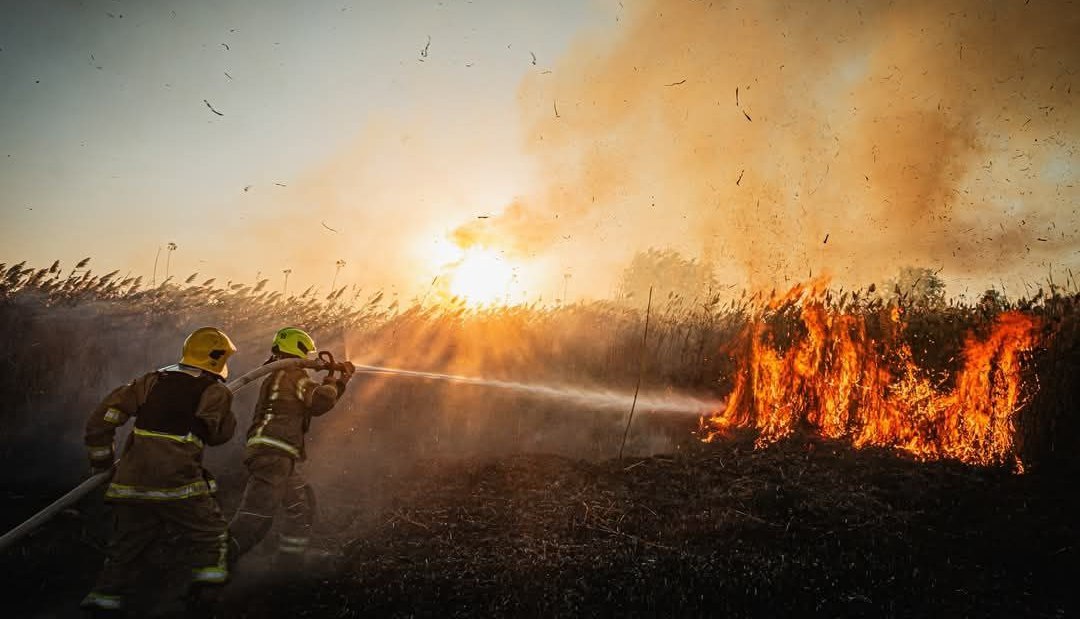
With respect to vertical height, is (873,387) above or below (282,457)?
above

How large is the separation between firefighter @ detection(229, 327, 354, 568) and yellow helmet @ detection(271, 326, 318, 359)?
12 mm

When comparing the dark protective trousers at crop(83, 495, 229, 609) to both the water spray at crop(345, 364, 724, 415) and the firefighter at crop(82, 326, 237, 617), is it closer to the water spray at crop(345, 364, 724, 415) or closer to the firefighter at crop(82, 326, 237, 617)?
the firefighter at crop(82, 326, 237, 617)

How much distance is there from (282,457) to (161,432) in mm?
1692

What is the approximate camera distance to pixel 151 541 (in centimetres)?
486

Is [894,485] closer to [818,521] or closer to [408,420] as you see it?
[818,521]

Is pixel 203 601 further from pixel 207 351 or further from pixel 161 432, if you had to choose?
pixel 207 351

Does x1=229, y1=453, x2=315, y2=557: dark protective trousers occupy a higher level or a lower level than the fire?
lower

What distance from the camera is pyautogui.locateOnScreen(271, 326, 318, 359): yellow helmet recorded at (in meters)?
6.74

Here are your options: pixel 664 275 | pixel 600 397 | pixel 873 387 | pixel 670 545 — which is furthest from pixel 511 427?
pixel 664 275

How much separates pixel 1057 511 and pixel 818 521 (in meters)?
2.74

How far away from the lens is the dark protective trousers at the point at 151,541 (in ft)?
15.2

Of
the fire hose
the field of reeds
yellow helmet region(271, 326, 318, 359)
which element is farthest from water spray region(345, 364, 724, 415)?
the fire hose

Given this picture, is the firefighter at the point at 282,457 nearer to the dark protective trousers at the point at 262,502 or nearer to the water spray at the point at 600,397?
the dark protective trousers at the point at 262,502

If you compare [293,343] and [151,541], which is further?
[293,343]
